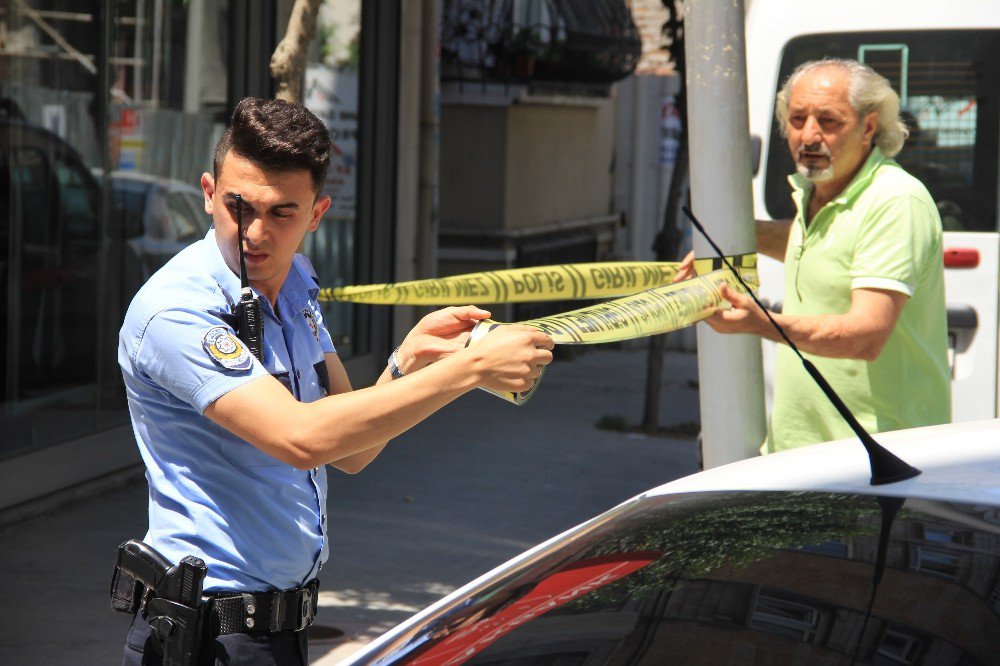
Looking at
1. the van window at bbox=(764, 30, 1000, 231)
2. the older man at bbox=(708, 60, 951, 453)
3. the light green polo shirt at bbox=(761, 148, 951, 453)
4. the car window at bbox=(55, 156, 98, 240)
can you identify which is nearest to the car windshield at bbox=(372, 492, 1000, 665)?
the older man at bbox=(708, 60, 951, 453)

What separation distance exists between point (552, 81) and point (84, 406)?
6962mm

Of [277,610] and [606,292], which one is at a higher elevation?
[606,292]

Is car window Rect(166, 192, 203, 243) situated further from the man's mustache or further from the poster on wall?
the man's mustache

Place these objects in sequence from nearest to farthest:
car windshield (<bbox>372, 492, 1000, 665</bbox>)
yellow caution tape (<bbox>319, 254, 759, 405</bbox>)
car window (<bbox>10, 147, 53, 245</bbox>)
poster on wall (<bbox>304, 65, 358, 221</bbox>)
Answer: car windshield (<bbox>372, 492, 1000, 665</bbox>) < yellow caution tape (<bbox>319, 254, 759, 405</bbox>) < car window (<bbox>10, 147, 53, 245</bbox>) < poster on wall (<bbox>304, 65, 358, 221</bbox>)

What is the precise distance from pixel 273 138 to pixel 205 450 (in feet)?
1.90

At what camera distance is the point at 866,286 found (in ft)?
11.7

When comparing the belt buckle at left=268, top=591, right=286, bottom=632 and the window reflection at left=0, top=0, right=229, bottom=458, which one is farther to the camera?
the window reflection at left=0, top=0, right=229, bottom=458

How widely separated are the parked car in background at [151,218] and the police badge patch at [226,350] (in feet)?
17.7

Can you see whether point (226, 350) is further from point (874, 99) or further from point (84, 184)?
point (84, 184)

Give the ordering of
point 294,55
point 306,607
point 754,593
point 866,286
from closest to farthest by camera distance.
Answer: point 754,593
point 306,607
point 866,286
point 294,55

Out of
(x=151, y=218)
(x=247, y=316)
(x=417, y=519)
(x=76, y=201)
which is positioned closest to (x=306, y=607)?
(x=247, y=316)

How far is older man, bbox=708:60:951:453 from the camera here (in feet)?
11.6

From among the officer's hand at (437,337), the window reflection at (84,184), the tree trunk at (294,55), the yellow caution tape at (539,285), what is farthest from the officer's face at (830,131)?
the window reflection at (84,184)

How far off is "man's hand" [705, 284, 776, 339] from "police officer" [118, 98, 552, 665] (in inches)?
42.0
